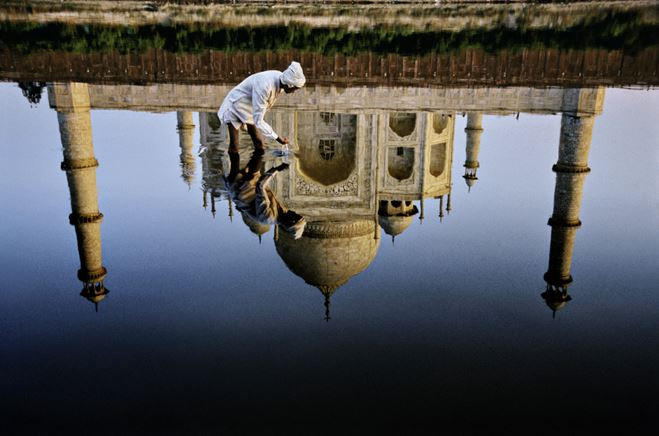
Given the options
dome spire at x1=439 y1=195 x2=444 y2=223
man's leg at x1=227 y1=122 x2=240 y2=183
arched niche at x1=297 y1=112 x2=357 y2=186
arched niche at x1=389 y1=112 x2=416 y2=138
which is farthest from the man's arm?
arched niche at x1=389 y1=112 x2=416 y2=138

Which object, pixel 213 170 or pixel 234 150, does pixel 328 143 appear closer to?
pixel 234 150

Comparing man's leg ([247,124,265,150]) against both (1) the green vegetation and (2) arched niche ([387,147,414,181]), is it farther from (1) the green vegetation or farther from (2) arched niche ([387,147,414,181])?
(2) arched niche ([387,147,414,181])

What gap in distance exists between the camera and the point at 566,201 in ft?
14.2

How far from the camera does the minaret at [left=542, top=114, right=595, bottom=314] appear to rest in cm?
284

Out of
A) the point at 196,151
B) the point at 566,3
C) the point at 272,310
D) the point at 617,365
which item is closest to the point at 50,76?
the point at 196,151

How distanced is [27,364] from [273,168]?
10.0 feet

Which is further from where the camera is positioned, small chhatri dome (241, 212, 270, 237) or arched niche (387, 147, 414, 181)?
arched niche (387, 147, 414, 181)

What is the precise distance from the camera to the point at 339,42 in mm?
11266

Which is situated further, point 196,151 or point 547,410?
point 196,151

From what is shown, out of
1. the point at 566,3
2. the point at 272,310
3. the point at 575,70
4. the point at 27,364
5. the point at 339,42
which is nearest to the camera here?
the point at 27,364

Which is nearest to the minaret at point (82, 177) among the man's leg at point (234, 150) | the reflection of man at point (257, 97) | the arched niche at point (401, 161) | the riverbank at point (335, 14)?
the man's leg at point (234, 150)

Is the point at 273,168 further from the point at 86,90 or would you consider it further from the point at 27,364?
the point at 86,90

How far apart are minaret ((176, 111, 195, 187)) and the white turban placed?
41.7 inches

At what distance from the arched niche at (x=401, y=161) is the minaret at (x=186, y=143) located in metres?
5.19
